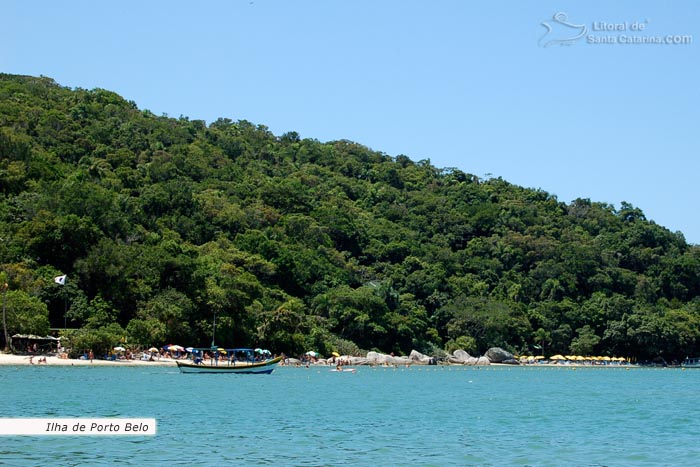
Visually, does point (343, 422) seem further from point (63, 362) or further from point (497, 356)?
point (497, 356)

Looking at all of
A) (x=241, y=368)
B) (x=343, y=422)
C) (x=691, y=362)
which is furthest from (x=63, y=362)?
(x=691, y=362)

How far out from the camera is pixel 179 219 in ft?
306

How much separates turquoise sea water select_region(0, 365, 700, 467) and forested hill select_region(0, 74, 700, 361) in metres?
17.4

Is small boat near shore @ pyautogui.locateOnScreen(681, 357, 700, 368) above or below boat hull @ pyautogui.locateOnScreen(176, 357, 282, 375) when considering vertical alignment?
above

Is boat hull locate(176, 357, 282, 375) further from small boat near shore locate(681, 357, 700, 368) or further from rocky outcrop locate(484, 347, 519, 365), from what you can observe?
small boat near shore locate(681, 357, 700, 368)

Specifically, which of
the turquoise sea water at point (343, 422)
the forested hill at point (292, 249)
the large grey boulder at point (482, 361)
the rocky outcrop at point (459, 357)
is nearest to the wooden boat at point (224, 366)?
the turquoise sea water at point (343, 422)

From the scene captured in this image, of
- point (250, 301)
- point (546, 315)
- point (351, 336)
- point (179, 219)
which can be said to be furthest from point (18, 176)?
point (546, 315)

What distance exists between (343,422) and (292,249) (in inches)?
2680

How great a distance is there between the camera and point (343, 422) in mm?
29750

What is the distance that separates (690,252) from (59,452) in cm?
12270

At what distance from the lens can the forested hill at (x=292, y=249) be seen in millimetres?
68500

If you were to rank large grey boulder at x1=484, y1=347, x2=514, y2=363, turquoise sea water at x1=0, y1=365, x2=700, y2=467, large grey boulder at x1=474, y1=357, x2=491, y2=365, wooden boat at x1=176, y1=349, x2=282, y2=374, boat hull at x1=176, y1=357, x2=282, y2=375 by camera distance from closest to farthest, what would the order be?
turquoise sea water at x1=0, y1=365, x2=700, y2=467
wooden boat at x1=176, y1=349, x2=282, y2=374
boat hull at x1=176, y1=357, x2=282, y2=375
large grey boulder at x1=474, y1=357, x2=491, y2=365
large grey boulder at x1=484, y1=347, x2=514, y2=363

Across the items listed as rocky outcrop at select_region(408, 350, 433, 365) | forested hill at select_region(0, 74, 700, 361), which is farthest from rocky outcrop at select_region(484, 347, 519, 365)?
rocky outcrop at select_region(408, 350, 433, 365)

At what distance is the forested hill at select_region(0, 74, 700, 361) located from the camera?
225 feet
